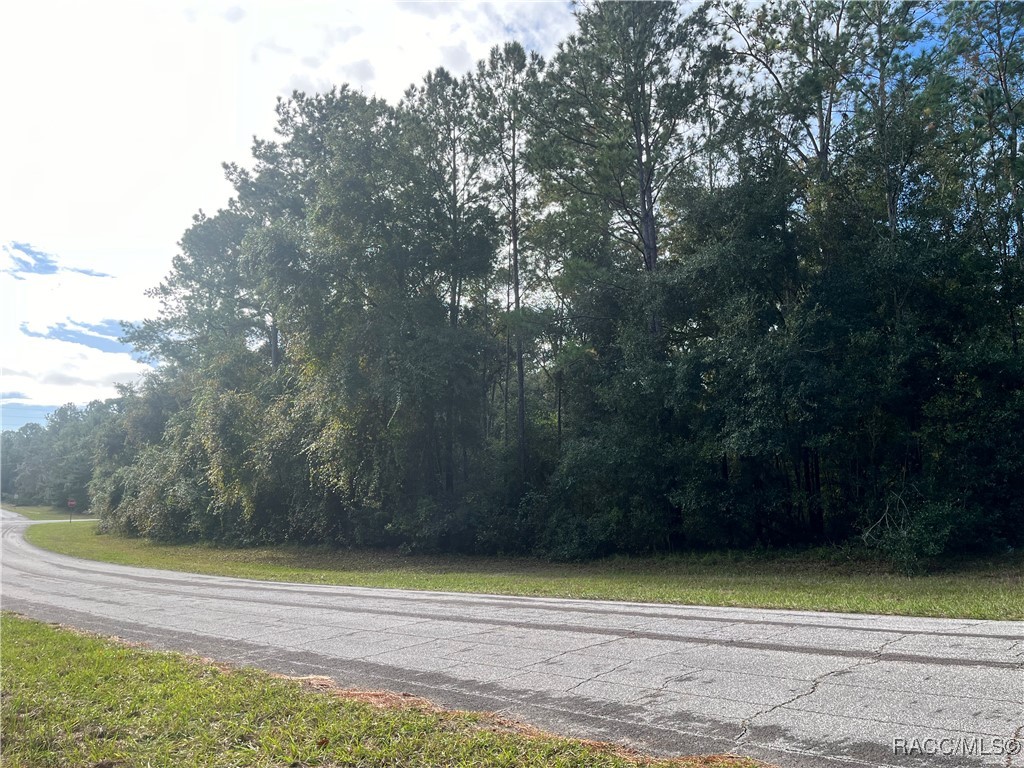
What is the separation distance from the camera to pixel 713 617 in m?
9.41

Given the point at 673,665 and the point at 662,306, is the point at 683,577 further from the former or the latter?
the point at 673,665

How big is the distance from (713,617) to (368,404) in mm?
19440

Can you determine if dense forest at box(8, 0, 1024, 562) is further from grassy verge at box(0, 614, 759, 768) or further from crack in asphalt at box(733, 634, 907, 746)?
grassy verge at box(0, 614, 759, 768)

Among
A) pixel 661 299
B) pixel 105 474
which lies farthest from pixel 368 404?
pixel 105 474

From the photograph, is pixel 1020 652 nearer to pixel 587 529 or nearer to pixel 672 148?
pixel 587 529

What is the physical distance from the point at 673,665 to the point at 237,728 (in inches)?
159

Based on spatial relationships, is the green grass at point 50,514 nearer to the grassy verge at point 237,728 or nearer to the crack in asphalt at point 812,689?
the grassy verge at point 237,728

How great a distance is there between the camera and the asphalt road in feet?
15.6


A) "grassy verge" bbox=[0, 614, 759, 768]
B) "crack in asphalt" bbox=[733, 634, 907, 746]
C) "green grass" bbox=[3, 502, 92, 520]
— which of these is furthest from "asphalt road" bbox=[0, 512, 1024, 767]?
"green grass" bbox=[3, 502, 92, 520]

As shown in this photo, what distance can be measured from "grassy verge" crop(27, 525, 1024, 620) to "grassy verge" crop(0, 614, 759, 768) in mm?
6611

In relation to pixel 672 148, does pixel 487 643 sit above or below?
below

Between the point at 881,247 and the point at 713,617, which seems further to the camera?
the point at 881,247

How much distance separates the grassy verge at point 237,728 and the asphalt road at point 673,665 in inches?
18.9

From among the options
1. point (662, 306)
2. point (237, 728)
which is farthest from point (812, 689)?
point (662, 306)
